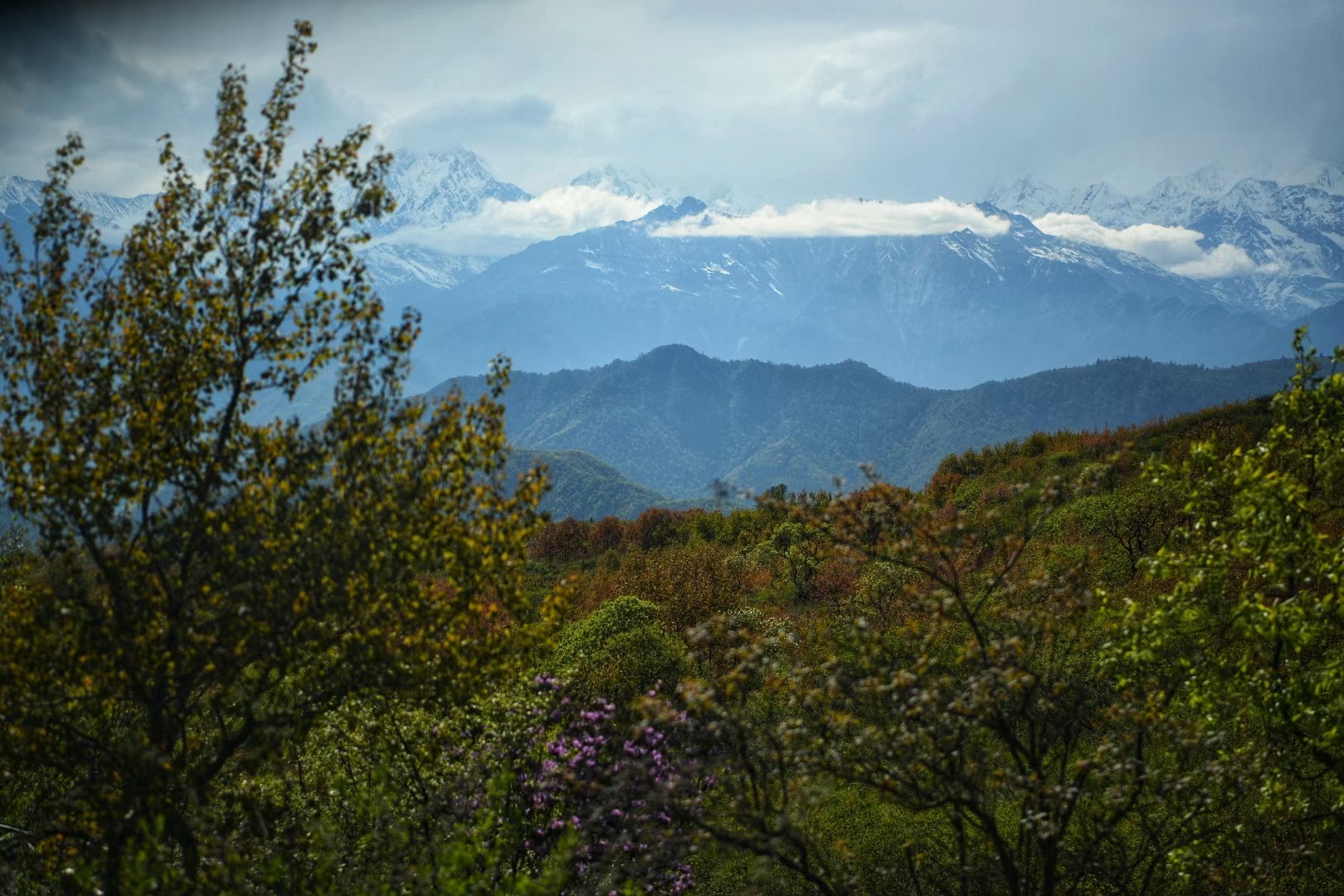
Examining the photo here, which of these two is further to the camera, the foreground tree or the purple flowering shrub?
the purple flowering shrub

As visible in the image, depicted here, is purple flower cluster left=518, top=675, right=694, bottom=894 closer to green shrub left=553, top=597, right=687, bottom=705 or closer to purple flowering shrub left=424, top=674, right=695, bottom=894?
purple flowering shrub left=424, top=674, right=695, bottom=894

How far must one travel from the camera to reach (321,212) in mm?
10969

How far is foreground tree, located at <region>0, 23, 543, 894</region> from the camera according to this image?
9.28 m

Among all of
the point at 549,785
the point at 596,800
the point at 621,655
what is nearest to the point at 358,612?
the point at 549,785

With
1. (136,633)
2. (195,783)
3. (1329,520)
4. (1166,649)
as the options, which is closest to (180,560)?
(136,633)

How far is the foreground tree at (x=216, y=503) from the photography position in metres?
9.28

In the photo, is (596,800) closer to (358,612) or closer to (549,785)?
(549,785)

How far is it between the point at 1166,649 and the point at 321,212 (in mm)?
17872

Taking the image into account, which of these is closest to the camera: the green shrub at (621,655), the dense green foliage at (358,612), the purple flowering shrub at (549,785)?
the dense green foliage at (358,612)

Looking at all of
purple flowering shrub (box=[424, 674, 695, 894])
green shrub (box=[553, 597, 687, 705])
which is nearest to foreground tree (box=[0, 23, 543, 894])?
purple flowering shrub (box=[424, 674, 695, 894])

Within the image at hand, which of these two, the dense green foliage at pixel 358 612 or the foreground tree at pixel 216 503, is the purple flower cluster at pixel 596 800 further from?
the foreground tree at pixel 216 503

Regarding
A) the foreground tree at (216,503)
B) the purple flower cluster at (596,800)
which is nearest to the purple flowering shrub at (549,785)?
the purple flower cluster at (596,800)

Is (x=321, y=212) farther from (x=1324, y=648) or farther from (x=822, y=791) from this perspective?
(x=1324, y=648)

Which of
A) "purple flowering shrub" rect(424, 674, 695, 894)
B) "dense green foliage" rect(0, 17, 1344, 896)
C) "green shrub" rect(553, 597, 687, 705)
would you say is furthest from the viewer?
"green shrub" rect(553, 597, 687, 705)
